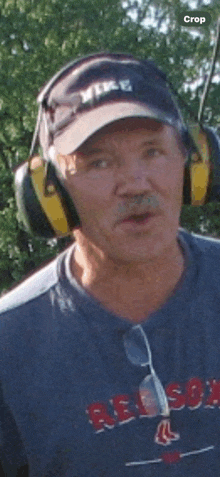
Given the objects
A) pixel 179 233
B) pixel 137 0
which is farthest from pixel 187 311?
pixel 137 0

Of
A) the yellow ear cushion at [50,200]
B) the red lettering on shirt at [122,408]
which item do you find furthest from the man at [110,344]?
the yellow ear cushion at [50,200]

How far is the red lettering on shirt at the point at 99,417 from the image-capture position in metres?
2.05

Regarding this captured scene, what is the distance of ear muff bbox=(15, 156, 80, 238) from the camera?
221cm

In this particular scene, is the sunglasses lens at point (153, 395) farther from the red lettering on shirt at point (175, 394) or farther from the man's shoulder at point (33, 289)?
the man's shoulder at point (33, 289)

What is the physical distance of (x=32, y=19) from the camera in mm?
20484

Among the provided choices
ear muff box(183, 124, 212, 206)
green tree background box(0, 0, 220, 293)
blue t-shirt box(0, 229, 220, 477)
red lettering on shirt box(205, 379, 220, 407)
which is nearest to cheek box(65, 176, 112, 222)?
blue t-shirt box(0, 229, 220, 477)

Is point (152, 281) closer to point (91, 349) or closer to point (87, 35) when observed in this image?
point (91, 349)

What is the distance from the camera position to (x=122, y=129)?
1.96 m

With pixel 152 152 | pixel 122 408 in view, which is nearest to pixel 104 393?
pixel 122 408

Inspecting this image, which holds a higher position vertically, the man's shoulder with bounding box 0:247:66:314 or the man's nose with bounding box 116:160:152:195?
the man's nose with bounding box 116:160:152:195

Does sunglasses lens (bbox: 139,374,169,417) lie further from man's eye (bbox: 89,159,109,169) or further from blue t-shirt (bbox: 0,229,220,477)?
man's eye (bbox: 89,159,109,169)

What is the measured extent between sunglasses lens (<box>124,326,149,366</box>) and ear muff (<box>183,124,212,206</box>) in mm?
444

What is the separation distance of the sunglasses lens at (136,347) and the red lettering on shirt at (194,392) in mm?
110

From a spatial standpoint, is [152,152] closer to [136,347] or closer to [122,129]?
[122,129]
